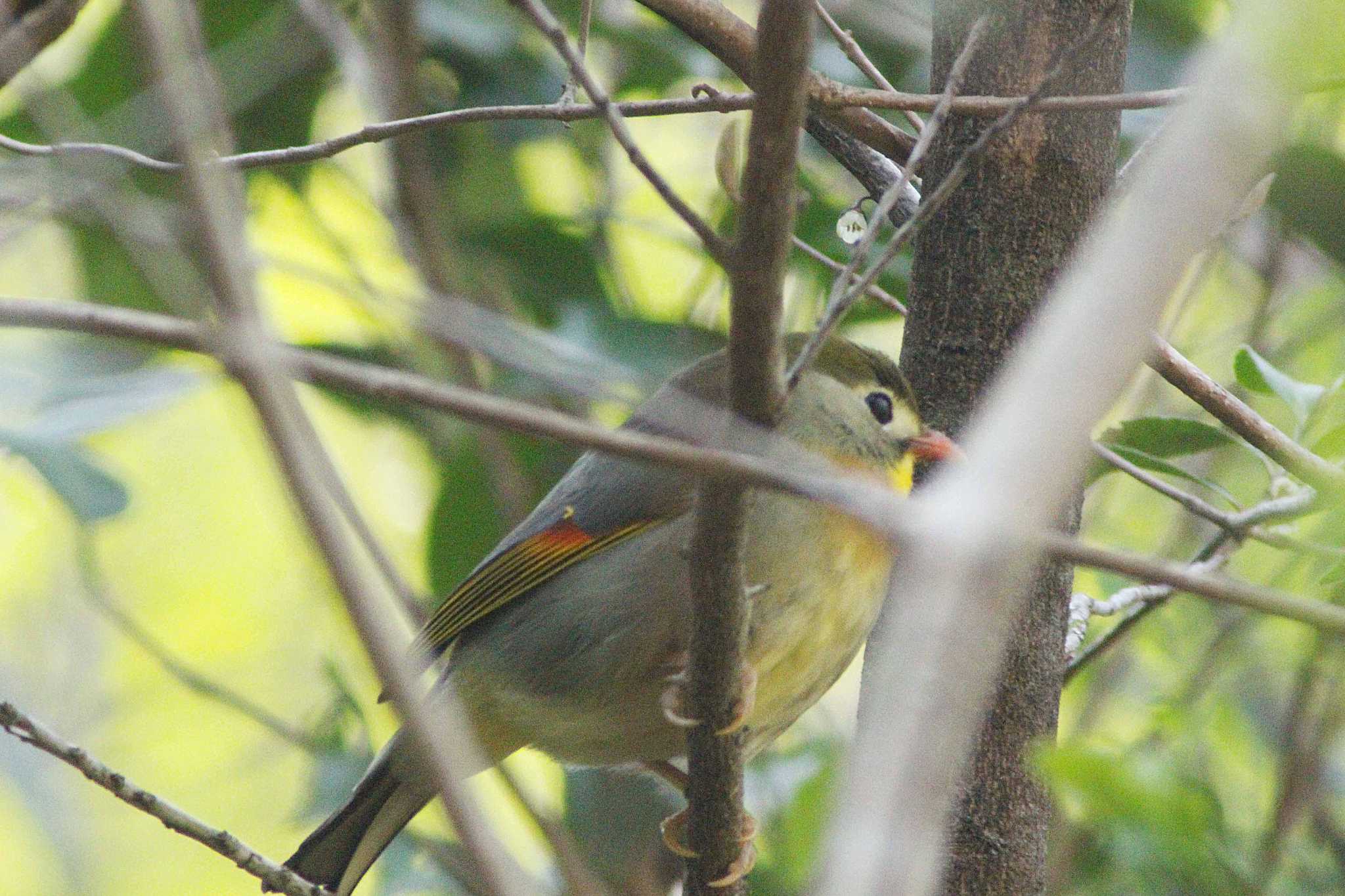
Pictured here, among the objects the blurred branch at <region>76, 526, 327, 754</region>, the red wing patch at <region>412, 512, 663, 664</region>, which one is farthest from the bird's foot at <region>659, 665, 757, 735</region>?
the blurred branch at <region>76, 526, 327, 754</region>

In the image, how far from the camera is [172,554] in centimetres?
666

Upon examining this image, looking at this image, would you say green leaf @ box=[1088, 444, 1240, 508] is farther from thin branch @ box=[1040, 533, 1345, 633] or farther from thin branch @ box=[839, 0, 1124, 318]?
thin branch @ box=[1040, 533, 1345, 633]

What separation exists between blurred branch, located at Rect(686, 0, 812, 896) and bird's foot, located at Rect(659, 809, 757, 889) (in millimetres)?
248

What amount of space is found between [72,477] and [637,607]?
134 cm

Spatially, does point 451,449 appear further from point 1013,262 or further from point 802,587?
point 1013,262

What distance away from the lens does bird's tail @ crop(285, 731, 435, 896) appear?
3.29 meters

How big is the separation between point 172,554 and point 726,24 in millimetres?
4893

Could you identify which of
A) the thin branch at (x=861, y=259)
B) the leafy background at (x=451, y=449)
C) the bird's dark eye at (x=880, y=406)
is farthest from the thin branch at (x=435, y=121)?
the bird's dark eye at (x=880, y=406)

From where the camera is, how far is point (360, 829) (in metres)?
3.32

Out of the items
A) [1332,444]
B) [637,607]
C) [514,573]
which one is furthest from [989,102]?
[514,573]

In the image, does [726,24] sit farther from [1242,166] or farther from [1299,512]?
[1242,166]

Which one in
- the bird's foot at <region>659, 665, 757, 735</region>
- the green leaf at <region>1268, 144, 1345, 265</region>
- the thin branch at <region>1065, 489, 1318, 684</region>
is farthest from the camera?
the green leaf at <region>1268, 144, 1345, 265</region>

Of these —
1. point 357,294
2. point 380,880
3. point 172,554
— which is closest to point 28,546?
point 172,554

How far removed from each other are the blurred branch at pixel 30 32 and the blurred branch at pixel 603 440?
2.99ft
